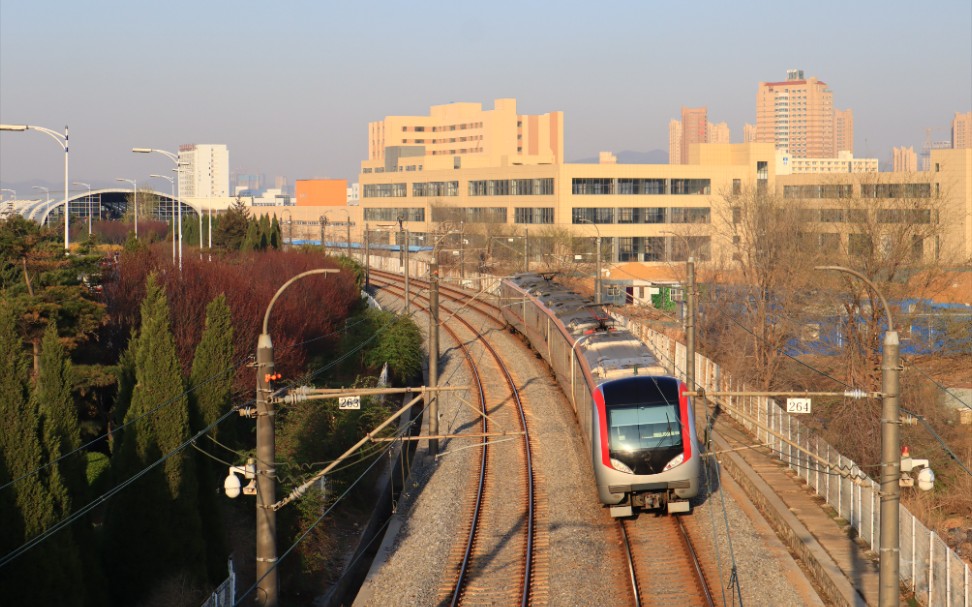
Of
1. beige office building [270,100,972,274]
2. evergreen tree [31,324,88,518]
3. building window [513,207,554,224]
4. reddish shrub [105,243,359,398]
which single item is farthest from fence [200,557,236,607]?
building window [513,207,554,224]

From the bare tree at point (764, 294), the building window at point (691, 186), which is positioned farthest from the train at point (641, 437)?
the building window at point (691, 186)

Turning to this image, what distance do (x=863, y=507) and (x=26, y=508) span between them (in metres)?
16.1

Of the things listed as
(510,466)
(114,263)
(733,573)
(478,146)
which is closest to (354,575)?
(510,466)

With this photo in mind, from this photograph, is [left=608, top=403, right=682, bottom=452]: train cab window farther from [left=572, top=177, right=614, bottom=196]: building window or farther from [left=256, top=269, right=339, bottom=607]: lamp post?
[left=572, top=177, right=614, bottom=196]: building window

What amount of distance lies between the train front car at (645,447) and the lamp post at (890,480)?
22.2 feet

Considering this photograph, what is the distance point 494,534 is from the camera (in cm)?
2233

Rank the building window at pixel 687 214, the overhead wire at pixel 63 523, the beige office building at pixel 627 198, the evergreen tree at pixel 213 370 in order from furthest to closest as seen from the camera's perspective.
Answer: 1. the building window at pixel 687 214
2. the beige office building at pixel 627 198
3. the evergreen tree at pixel 213 370
4. the overhead wire at pixel 63 523

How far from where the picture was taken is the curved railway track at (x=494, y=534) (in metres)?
19.0

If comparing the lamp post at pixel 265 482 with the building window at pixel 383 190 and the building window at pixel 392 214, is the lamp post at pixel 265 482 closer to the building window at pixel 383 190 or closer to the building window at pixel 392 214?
the building window at pixel 392 214

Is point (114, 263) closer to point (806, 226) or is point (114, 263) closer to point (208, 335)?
point (208, 335)

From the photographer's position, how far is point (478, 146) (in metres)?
184

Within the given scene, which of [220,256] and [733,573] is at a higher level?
[220,256]

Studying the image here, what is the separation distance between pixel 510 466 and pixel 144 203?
317 feet

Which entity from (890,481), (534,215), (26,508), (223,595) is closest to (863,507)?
(890,481)
